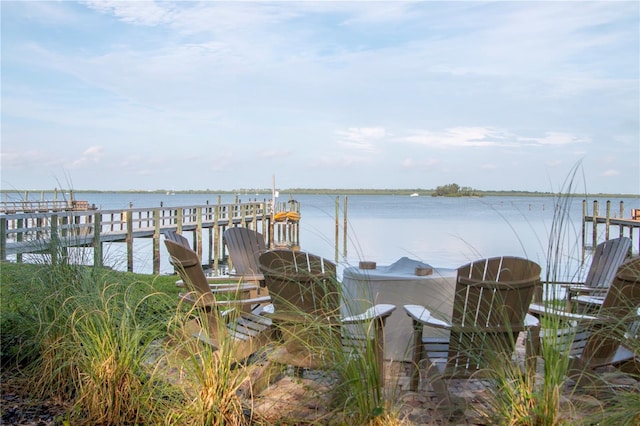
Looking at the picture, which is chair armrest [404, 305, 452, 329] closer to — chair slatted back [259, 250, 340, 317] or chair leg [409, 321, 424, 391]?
chair leg [409, 321, 424, 391]

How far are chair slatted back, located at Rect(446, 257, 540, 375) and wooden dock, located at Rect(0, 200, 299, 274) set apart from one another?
2673 mm

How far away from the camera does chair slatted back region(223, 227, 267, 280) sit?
642cm

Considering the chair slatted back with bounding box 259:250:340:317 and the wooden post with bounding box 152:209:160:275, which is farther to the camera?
the wooden post with bounding box 152:209:160:275

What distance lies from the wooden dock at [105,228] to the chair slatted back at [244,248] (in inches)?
52.3

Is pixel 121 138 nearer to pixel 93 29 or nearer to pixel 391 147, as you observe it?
pixel 93 29

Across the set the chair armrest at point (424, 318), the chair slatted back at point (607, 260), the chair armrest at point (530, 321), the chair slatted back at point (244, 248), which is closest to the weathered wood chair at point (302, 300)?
the chair armrest at point (424, 318)

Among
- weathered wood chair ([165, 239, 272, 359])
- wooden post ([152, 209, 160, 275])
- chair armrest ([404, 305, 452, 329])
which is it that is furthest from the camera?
wooden post ([152, 209, 160, 275])

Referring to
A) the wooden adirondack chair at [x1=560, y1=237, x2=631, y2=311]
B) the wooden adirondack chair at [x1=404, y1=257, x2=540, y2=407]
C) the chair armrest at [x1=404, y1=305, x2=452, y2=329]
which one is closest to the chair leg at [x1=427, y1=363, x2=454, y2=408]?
the wooden adirondack chair at [x1=404, y1=257, x2=540, y2=407]

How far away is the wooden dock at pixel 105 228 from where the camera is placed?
4.65m

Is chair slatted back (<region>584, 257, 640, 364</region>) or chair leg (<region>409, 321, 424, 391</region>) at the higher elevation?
chair slatted back (<region>584, 257, 640, 364</region>)

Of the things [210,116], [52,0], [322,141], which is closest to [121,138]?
[210,116]

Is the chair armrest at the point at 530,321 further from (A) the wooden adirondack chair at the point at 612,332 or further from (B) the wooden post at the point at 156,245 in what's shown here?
(B) the wooden post at the point at 156,245

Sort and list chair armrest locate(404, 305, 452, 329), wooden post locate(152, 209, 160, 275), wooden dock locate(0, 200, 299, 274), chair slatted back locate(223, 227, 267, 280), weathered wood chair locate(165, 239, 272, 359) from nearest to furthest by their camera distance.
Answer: chair armrest locate(404, 305, 452, 329)
weathered wood chair locate(165, 239, 272, 359)
wooden dock locate(0, 200, 299, 274)
chair slatted back locate(223, 227, 267, 280)
wooden post locate(152, 209, 160, 275)

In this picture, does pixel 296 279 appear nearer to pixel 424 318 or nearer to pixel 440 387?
pixel 424 318
